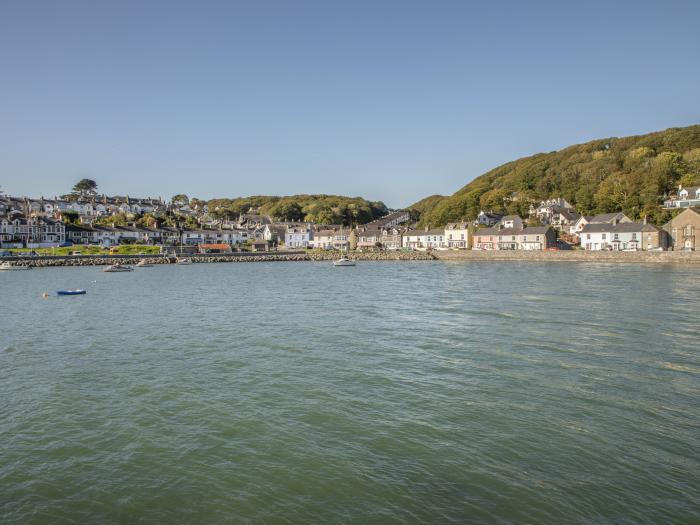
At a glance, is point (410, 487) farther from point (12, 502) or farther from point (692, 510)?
point (12, 502)

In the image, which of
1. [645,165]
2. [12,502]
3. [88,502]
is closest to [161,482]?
[88,502]

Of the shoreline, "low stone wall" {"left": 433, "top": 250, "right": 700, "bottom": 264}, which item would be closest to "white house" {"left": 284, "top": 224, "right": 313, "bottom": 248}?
the shoreline

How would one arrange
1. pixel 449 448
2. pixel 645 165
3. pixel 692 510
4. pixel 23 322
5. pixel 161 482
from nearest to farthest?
pixel 692 510
pixel 161 482
pixel 449 448
pixel 23 322
pixel 645 165

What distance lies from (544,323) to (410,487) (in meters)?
15.3

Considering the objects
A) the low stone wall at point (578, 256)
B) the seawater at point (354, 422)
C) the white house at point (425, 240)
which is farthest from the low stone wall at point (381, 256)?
the seawater at point (354, 422)

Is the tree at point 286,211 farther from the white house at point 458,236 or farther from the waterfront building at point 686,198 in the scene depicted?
the waterfront building at point 686,198

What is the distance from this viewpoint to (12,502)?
6996mm

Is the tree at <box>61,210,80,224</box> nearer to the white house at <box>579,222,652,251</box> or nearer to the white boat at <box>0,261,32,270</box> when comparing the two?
the white boat at <box>0,261,32,270</box>

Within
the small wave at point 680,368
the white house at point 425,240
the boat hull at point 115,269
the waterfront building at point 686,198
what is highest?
the waterfront building at point 686,198

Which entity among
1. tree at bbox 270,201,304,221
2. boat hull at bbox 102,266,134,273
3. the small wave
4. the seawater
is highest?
tree at bbox 270,201,304,221

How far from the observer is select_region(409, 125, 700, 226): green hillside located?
3760 inches

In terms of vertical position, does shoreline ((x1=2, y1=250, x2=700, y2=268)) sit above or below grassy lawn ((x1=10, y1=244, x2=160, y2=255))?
below

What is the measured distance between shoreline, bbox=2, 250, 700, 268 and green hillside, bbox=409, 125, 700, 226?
25835 mm

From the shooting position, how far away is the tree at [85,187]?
152 meters
